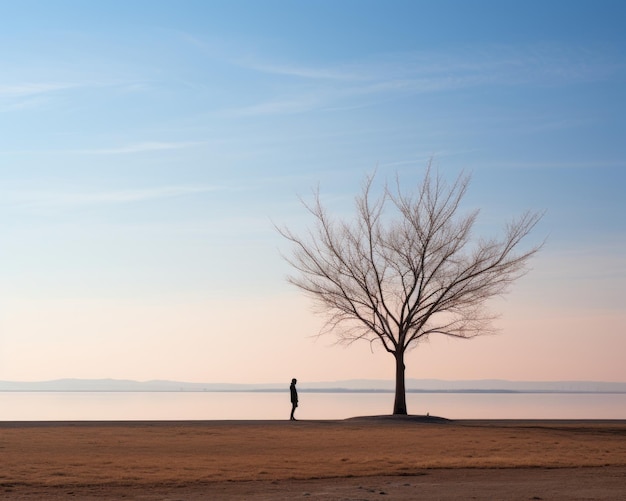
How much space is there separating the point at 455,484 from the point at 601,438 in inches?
505

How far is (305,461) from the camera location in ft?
76.7

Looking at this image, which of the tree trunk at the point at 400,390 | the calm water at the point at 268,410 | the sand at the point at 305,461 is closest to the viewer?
the sand at the point at 305,461

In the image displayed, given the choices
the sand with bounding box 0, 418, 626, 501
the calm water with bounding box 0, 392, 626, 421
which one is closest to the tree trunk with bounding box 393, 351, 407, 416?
the sand with bounding box 0, 418, 626, 501

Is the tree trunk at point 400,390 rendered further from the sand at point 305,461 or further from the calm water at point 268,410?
the calm water at point 268,410

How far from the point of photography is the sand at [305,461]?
1812 cm

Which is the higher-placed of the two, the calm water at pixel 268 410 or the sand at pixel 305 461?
the calm water at pixel 268 410

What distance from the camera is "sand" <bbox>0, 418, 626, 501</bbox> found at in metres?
18.1

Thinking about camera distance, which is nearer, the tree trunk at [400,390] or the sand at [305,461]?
the sand at [305,461]

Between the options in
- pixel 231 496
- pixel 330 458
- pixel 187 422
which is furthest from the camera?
pixel 187 422

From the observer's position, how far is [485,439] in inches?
1151

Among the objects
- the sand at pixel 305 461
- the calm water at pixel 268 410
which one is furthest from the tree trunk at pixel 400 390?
the calm water at pixel 268 410

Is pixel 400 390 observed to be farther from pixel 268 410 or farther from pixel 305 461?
pixel 268 410

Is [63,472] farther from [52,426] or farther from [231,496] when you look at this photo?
[52,426]

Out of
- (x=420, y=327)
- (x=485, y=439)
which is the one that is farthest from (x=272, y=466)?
(x=420, y=327)
